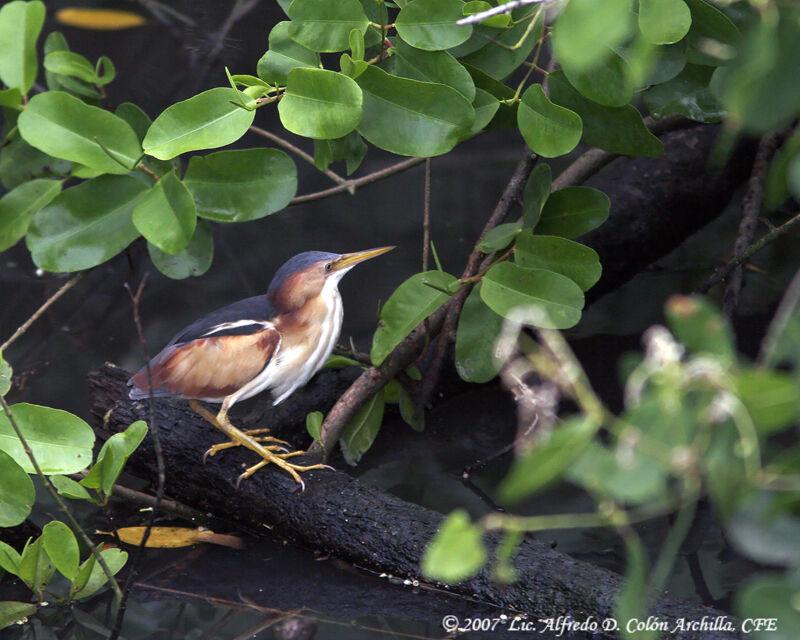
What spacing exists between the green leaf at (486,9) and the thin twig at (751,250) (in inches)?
32.9

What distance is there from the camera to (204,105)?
180 cm

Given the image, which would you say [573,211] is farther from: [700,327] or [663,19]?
[700,327]

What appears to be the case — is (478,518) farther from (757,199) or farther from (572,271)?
(757,199)

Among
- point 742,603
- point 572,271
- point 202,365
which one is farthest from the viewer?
point 202,365

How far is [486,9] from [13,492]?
137 centimetres

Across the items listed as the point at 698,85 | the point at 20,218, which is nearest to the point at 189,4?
the point at 20,218

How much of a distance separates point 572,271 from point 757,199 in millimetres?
946

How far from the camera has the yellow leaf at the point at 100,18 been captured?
15.2ft

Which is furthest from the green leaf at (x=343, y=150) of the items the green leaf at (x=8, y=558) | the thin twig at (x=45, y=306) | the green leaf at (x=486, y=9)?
the green leaf at (x=8, y=558)

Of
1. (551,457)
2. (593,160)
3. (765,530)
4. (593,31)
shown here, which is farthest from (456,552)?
(593,160)

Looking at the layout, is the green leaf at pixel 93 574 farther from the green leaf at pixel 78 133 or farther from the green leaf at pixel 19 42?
the green leaf at pixel 19 42

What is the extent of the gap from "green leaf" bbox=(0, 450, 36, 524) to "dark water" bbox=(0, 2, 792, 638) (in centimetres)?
31

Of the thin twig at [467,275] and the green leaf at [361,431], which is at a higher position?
the thin twig at [467,275]

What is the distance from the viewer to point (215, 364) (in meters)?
2.07
